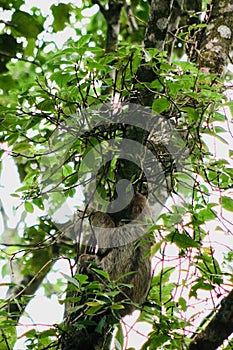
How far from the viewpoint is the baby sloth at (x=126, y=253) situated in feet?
6.01

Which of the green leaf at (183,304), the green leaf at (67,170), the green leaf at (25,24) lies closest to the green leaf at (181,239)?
the green leaf at (183,304)

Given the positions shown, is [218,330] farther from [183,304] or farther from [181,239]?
[183,304]

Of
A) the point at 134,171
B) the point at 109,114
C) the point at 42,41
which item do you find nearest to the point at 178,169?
the point at 134,171

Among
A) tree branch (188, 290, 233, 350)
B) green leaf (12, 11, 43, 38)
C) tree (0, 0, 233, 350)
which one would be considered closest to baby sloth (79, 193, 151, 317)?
tree (0, 0, 233, 350)

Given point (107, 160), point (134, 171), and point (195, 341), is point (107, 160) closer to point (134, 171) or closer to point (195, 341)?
point (134, 171)

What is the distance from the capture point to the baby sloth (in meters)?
1.83

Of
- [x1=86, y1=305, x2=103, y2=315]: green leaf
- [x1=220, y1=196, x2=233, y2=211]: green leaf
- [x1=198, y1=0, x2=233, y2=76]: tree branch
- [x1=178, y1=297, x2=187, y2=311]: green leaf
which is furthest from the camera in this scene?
[x1=198, y1=0, x2=233, y2=76]: tree branch

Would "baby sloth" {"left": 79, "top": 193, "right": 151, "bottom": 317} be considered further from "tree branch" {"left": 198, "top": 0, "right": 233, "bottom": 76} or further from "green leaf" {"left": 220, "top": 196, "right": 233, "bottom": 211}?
"tree branch" {"left": 198, "top": 0, "right": 233, "bottom": 76}

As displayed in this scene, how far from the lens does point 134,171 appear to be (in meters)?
1.92

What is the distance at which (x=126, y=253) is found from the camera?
186 centimetres

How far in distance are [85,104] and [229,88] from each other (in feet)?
1.50

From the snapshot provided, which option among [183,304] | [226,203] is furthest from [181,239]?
[183,304]

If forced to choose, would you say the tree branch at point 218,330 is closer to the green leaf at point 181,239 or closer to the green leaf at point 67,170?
the green leaf at point 181,239

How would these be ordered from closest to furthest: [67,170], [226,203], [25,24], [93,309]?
[93,309] < [226,203] < [67,170] < [25,24]
